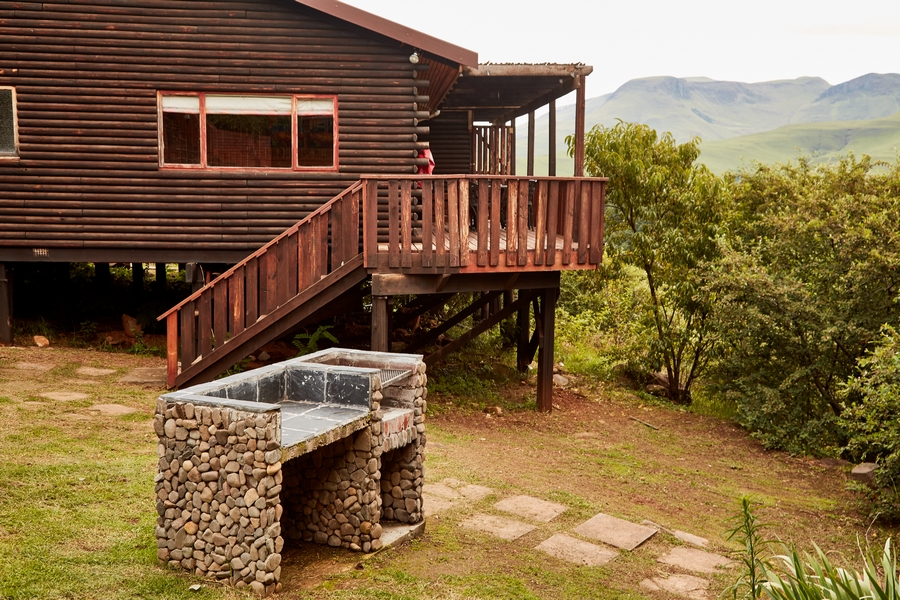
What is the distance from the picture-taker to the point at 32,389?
34.4ft

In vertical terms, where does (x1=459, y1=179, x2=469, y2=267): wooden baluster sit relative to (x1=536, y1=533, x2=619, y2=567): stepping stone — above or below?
above

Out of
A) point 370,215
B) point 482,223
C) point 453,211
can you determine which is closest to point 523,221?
point 482,223

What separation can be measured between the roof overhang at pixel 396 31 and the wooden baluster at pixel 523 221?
2.24 m

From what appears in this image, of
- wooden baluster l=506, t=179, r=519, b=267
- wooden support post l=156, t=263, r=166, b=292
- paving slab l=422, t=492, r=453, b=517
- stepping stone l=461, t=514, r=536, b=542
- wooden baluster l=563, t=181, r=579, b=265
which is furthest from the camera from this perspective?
wooden support post l=156, t=263, r=166, b=292

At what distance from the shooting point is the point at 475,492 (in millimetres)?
8234

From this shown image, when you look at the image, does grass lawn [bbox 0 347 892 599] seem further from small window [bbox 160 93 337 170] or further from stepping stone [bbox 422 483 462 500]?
small window [bbox 160 93 337 170]

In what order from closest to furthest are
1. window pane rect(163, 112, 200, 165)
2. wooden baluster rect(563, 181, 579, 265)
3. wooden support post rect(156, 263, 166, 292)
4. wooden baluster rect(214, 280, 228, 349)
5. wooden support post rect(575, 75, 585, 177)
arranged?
wooden baluster rect(214, 280, 228, 349) < wooden baluster rect(563, 181, 579, 265) < wooden support post rect(575, 75, 585, 177) < window pane rect(163, 112, 200, 165) < wooden support post rect(156, 263, 166, 292)

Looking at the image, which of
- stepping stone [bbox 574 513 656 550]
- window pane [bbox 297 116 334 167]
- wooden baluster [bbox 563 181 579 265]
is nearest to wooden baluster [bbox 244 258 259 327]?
window pane [bbox 297 116 334 167]

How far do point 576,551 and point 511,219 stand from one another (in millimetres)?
5268

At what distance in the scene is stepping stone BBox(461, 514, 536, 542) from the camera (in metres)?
7.15

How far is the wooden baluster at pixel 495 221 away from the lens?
10.9m

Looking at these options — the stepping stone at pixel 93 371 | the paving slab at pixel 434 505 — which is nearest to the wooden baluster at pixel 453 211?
the paving slab at pixel 434 505

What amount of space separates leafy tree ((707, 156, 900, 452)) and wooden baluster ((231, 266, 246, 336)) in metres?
7.20

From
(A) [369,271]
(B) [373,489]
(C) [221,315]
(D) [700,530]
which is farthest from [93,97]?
(D) [700,530]
